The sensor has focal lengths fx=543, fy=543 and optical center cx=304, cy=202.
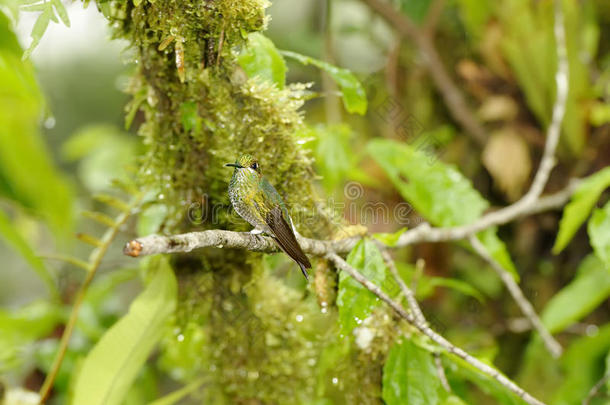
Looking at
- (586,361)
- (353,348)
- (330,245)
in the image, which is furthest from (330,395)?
(586,361)

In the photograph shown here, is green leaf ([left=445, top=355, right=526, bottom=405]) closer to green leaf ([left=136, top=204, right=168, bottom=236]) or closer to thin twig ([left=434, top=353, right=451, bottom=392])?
thin twig ([left=434, top=353, right=451, bottom=392])

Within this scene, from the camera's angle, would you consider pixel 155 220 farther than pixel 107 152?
No

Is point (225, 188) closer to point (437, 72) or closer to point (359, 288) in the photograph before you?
point (359, 288)

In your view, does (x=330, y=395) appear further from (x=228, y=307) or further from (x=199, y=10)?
(x=199, y=10)

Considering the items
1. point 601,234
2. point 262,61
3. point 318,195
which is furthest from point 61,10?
point 601,234

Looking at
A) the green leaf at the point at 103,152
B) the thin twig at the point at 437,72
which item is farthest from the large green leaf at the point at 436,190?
the green leaf at the point at 103,152

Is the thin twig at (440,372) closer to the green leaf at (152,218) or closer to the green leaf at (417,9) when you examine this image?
the green leaf at (152,218)
